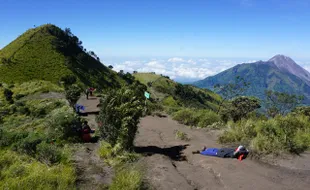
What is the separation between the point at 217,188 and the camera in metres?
9.34

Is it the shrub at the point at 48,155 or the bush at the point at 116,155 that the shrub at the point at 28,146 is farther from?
the bush at the point at 116,155

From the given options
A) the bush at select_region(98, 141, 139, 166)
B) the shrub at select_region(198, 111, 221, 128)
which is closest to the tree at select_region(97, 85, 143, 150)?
the bush at select_region(98, 141, 139, 166)

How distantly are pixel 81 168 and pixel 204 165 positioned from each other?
17.9ft

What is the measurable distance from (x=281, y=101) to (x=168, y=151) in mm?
41363

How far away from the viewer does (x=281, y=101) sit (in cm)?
4872

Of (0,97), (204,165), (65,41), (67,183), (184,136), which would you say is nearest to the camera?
(67,183)

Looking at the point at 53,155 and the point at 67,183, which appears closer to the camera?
the point at 67,183

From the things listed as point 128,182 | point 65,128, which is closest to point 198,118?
point 65,128

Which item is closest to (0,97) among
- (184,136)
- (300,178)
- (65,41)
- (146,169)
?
(184,136)

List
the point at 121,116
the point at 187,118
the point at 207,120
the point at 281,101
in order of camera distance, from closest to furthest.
Result: the point at 121,116 < the point at 207,120 < the point at 187,118 < the point at 281,101

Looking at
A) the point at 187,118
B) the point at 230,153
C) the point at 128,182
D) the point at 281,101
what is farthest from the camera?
the point at 281,101

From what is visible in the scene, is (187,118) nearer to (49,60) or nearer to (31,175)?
(31,175)

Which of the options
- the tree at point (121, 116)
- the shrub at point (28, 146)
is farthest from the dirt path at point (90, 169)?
the shrub at point (28, 146)

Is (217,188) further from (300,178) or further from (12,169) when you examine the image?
(12,169)
